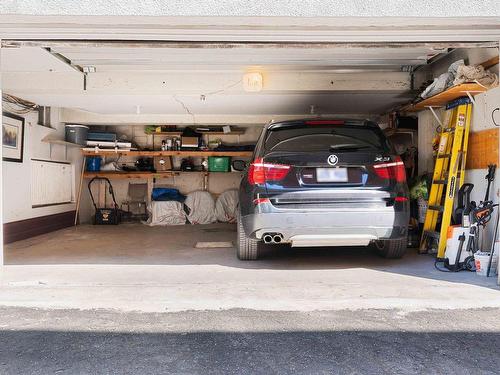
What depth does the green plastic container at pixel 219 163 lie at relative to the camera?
10.3 metres

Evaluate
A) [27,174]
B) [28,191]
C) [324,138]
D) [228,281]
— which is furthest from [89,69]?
[228,281]

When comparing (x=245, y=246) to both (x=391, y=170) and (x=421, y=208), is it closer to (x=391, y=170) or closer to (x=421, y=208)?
(x=391, y=170)

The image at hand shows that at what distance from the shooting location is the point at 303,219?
13.0 feet

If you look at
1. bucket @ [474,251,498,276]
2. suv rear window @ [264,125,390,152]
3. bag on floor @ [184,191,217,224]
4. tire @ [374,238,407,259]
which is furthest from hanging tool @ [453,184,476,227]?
bag on floor @ [184,191,217,224]

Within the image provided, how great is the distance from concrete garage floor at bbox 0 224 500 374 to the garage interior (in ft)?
1.19

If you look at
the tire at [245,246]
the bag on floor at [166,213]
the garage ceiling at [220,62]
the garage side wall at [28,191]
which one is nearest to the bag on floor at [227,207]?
the bag on floor at [166,213]

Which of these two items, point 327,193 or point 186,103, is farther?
point 186,103

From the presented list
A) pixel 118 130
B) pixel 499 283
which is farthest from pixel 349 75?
pixel 118 130

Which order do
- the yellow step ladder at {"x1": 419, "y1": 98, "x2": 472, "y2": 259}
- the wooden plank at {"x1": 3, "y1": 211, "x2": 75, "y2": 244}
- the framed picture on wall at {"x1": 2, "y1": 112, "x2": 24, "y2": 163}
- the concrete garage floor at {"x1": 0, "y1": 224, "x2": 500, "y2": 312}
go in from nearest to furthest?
the concrete garage floor at {"x1": 0, "y1": 224, "x2": 500, "y2": 312}, the yellow step ladder at {"x1": 419, "y1": 98, "x2": 472, "y2": 259}, the framed picture on wall at {"x1": 2, "y1": 112, "x2": 24, "y2": 163}, the wooden plank at {"x1": 3, "y1": 211, "x2": 75, "y2": 244}

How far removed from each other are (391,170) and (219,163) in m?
6.58

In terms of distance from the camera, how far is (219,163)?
33.8ft

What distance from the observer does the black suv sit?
3.98m

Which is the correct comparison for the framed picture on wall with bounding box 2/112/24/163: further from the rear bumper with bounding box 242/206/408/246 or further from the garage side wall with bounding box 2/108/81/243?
the rear bumper with bounding box 242/206/408/246

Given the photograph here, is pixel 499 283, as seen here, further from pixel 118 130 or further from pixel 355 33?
pixel 118 130
